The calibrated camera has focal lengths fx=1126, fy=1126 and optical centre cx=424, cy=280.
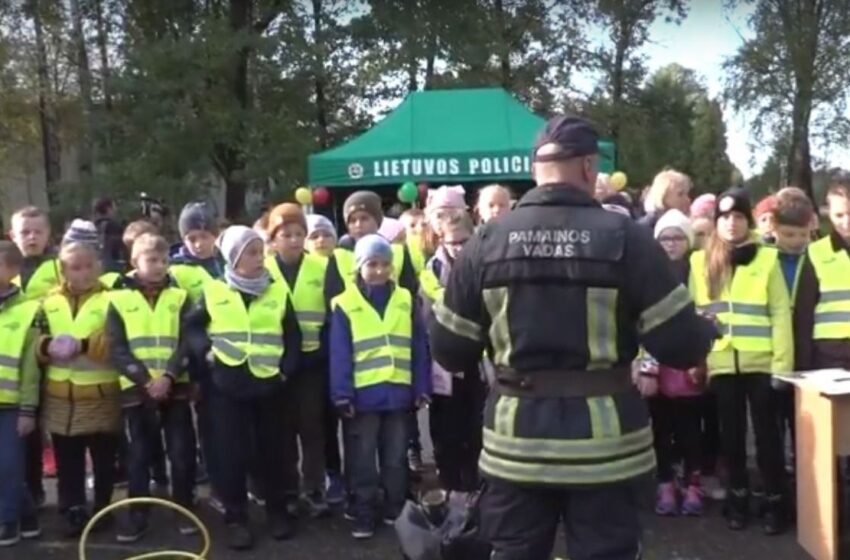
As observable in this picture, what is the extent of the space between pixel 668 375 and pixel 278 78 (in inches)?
753

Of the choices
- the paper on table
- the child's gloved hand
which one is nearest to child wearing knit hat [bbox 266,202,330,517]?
the child's gloved hand

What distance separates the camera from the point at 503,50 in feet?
82.3

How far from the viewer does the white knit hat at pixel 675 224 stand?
6.09m

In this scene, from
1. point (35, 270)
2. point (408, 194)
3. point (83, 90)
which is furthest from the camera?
point (83, 90)

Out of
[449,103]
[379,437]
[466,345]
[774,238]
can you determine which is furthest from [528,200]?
[449,103]

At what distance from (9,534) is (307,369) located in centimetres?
176

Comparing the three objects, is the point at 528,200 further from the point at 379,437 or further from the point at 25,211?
the point at 25,211

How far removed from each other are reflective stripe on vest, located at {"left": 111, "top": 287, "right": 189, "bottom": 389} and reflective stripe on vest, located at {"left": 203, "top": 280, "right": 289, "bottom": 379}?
24cm

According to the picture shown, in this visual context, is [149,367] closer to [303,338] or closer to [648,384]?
[303,338]

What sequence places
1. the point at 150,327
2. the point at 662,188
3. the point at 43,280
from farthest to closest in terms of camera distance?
the point at 662,188, the point at 43,280, the point at 150,327

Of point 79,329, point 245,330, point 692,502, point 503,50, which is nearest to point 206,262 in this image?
point 79,329

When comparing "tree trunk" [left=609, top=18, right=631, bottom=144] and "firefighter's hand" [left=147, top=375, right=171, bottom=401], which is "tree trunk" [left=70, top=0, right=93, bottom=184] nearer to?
"tree trunk" [left=609, top=18, right=631, bottom=144]

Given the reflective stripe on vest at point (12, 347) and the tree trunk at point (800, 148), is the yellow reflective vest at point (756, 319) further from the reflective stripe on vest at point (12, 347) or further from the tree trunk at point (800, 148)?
the tree trunk at point (800, 148)

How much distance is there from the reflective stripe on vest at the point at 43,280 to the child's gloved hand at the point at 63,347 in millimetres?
425
